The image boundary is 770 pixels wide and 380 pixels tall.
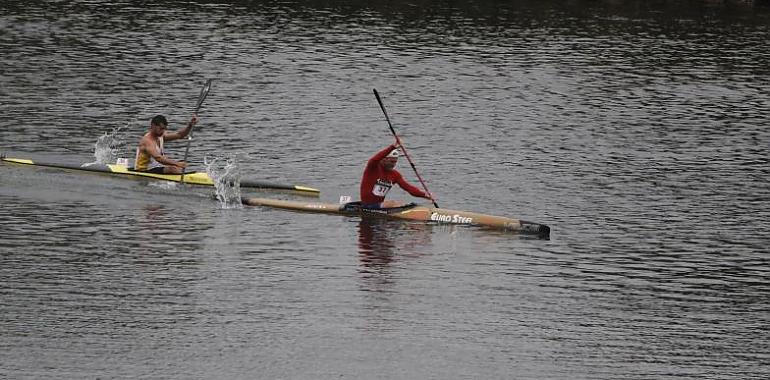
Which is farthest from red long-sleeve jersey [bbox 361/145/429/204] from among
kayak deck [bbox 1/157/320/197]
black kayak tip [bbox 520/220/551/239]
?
kayak deck [bbox 1/157/320/197]

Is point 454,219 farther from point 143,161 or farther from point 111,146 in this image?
point 111,146

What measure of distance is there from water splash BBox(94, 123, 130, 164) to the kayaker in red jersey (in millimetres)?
9835

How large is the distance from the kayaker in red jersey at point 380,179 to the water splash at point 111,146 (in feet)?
32.3

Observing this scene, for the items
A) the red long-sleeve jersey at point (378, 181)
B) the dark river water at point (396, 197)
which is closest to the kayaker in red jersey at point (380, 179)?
the red long-sleeve jersey at point (378, 181)

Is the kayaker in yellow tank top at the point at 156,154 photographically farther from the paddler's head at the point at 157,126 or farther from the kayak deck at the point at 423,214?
the kayak deck at the point at 423,214

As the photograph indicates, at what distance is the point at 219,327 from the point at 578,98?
2859 cm

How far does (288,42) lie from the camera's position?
206 feet

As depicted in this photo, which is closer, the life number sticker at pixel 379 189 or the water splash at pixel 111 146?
the life number sticker at pixel 379 189

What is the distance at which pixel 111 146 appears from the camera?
44.8 m

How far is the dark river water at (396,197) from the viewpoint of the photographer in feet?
88.9

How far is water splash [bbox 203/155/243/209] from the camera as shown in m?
37.2

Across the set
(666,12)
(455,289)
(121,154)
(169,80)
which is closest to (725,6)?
(666,12)

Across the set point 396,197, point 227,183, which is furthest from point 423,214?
point 227,183

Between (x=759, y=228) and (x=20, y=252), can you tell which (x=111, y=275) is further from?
(x=759, y=228)
